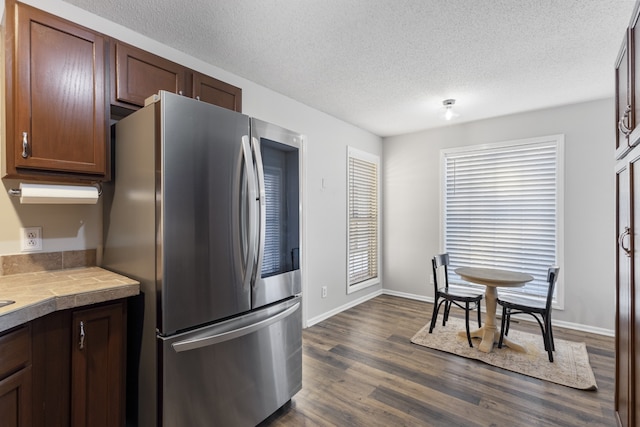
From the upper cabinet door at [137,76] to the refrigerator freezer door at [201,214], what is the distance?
613mm

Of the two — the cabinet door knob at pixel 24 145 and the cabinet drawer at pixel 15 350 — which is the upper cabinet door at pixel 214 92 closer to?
the cabinet door knob at pixel 24 145

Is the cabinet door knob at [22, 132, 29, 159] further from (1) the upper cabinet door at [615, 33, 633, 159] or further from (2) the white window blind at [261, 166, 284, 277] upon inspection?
(1) the upper cabinet door at [615, 33, 633, 159]

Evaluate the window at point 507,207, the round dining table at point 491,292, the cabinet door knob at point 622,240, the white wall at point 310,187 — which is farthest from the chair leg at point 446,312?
the cabinet door knob at point 622,240

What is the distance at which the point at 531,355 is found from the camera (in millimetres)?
2820

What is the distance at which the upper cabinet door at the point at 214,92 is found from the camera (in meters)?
2.23

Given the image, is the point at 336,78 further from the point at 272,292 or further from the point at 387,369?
the point at 387,369

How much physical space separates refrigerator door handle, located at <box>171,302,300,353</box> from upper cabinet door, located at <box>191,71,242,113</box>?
160 cm

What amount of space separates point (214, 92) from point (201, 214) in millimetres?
1230

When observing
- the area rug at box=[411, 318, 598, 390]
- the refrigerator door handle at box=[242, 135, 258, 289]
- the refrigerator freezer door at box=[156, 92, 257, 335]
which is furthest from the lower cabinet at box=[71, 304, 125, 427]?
the area rug at box=[411, 318, 598, 390]

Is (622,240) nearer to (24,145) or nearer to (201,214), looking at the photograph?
(201,214)

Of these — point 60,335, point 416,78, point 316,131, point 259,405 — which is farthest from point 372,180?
point 60,335

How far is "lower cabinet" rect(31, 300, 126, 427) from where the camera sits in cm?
134

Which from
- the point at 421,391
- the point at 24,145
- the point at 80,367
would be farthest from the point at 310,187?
the point at 80,367

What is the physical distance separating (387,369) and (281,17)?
2.72 metres
